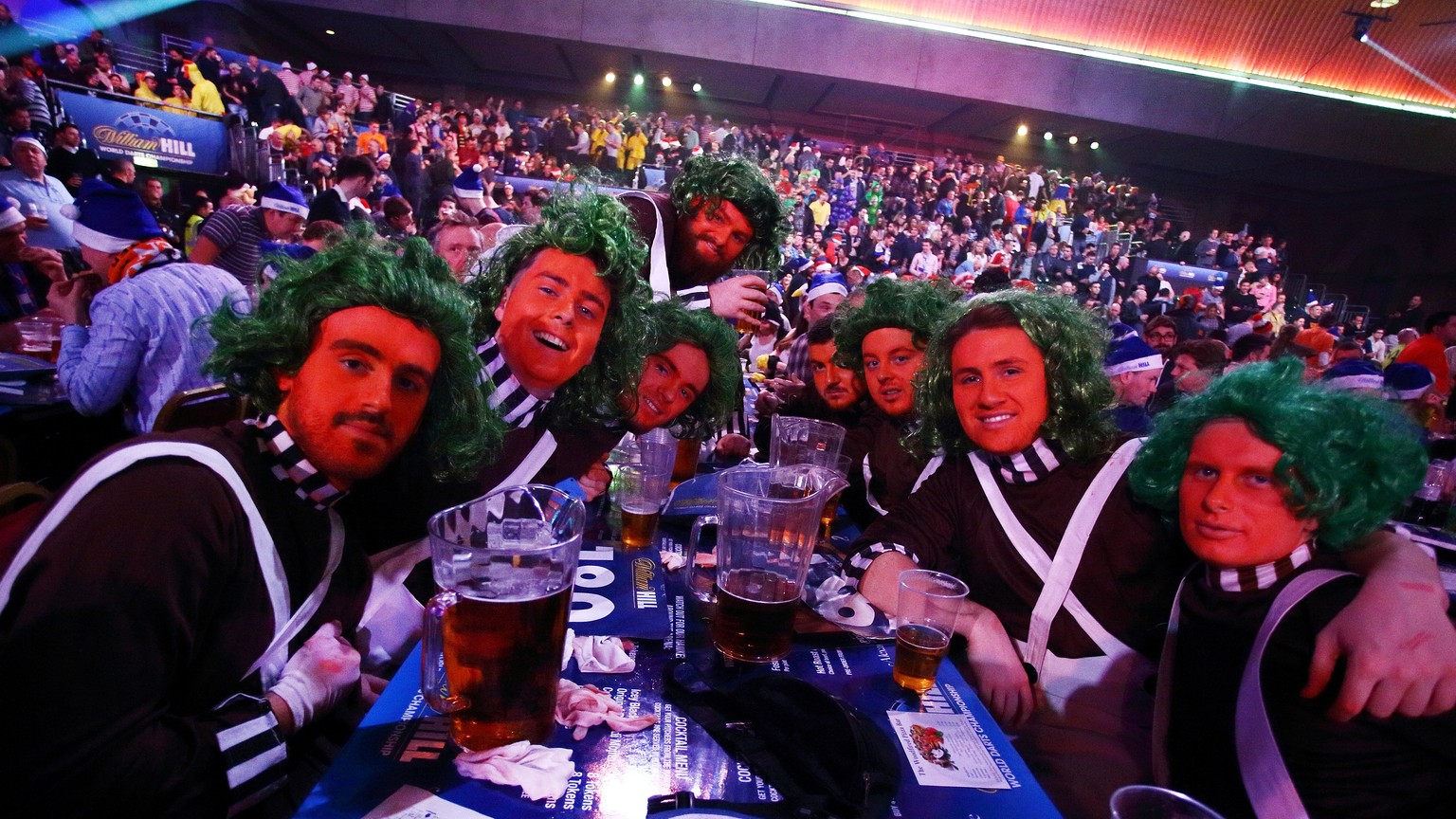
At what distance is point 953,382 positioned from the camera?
77.5 inches

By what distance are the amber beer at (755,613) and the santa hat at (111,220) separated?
4.37 meters

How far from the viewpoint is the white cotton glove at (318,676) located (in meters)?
1.10

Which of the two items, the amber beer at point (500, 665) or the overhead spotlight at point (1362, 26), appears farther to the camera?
the overhead spotlight at point (1362, 26)

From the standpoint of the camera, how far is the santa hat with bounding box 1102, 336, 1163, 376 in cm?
454

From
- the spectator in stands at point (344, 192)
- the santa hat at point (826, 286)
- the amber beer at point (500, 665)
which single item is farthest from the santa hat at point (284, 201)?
the amber beer at point (500, 665)

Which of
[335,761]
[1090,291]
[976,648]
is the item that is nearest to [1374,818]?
[976,648]

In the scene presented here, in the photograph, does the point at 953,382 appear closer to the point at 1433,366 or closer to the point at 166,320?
the point at 166,320

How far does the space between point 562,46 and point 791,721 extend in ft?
53.4

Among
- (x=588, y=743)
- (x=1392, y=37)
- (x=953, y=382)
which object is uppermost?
(x=1392, y=37)

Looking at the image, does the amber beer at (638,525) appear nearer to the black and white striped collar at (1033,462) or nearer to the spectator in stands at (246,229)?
the black and white striped collar at (1033,462)

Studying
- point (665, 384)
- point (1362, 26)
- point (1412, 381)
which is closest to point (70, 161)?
point (665, 384)

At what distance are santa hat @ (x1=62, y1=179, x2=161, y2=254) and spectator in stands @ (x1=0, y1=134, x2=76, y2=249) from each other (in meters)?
4.23

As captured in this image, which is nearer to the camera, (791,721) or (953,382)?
(791,721)

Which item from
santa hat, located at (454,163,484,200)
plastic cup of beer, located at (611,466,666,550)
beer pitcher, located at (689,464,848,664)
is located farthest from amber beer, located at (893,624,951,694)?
santa hat, located at (454,163,484,200)
